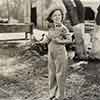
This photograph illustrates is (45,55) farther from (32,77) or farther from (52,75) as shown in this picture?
(52,75)

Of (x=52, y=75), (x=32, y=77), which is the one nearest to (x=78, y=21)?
(x=32, y=77)

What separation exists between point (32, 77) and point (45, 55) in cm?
87

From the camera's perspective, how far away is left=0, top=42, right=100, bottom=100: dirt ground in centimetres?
383

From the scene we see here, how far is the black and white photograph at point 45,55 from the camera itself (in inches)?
118

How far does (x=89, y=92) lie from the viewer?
13.0 ft

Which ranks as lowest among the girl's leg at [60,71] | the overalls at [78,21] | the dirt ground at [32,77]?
the dirt ground at [32,77]

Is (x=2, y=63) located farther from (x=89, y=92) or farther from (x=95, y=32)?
(x=95, y=32)

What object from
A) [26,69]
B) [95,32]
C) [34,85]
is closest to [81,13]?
[95,32]

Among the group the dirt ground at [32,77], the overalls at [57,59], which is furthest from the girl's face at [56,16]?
the dirt ground at [32,77]

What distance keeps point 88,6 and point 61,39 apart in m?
4.39

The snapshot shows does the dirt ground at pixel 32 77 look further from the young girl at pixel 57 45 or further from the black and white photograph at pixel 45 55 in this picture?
the young girl at pixel 57 45

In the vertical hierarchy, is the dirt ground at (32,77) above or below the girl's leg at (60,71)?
below

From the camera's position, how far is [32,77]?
461 centimetres

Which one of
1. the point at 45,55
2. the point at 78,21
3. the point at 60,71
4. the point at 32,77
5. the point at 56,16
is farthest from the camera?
the point at 78,21
